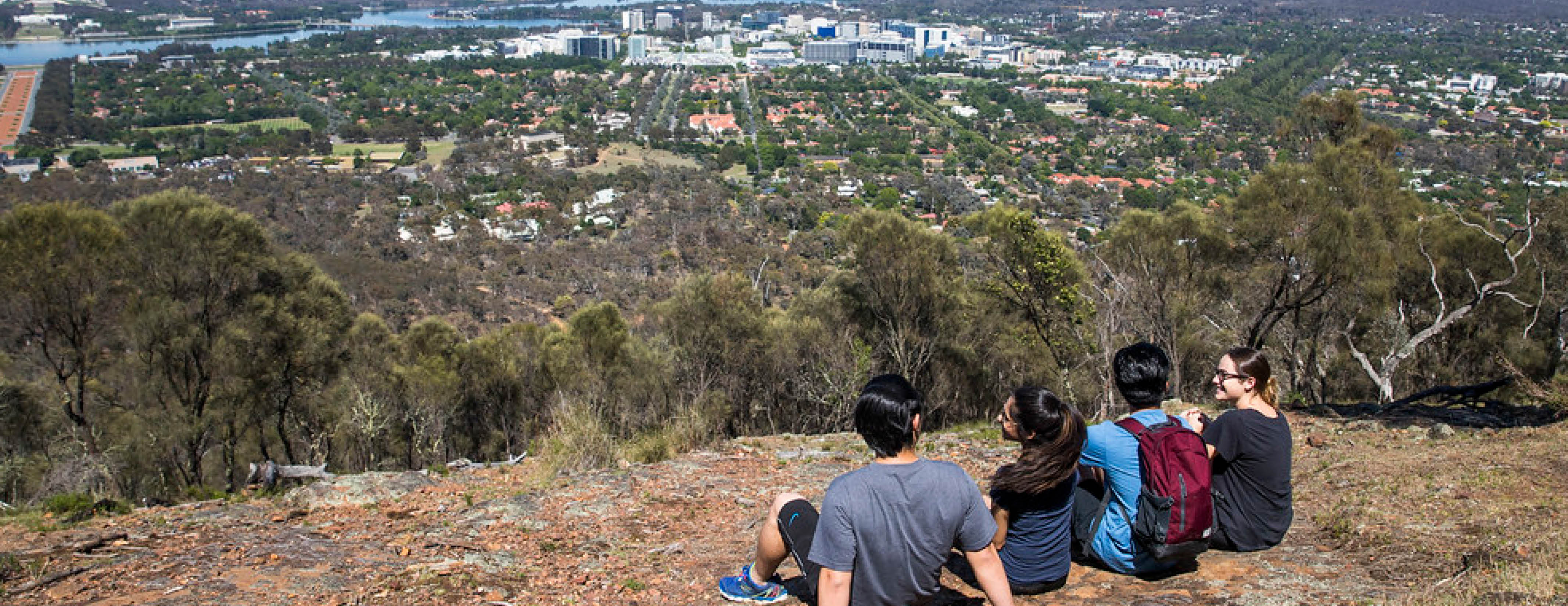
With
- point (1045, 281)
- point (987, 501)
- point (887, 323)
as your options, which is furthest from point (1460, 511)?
point (887, 323)

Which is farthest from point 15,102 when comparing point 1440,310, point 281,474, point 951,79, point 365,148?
point 1440,310

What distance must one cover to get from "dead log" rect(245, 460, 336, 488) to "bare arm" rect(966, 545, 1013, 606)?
15.3 ft

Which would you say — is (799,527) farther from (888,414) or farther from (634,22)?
(634,22)

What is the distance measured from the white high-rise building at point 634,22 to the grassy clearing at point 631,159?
59658 mm

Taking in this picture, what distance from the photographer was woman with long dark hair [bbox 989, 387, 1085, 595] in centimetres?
281

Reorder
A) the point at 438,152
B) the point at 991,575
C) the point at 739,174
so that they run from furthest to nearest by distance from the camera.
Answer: the point at 438,152 → the point at 739,174 → the point at 991,575

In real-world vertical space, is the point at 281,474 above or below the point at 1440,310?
below

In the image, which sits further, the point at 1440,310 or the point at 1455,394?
the point at 1440,310

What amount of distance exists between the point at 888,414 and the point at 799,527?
2.40 ft

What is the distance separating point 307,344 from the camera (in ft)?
31.7

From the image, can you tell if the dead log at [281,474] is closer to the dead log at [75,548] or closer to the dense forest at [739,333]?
the dense forest at [739,333]

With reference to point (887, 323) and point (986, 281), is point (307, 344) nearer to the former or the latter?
point (887, 323)

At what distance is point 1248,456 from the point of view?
10.8ft

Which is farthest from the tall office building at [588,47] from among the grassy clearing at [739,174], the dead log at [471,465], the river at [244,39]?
the dead log at [471,465]
